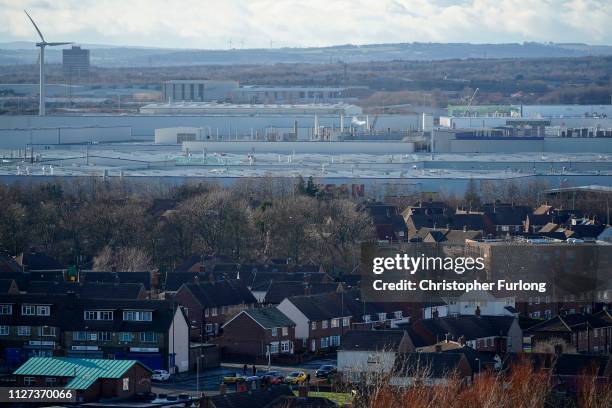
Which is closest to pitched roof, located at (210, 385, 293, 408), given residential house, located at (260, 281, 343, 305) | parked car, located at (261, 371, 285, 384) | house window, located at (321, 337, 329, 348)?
parked car, located at (261, 371, 285, 384)

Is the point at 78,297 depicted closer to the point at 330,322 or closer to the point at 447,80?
the point at 330,322

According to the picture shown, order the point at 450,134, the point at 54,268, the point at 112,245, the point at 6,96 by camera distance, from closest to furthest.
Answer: the point at 54,268 → the point at 112,245 → the point at 450,134 → the point at 6,96

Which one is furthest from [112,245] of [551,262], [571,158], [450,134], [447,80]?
[447,80]

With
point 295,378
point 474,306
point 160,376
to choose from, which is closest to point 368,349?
point 295,378

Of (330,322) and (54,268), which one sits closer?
(330,322)

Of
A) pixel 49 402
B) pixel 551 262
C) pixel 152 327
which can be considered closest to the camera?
pixel 49 402

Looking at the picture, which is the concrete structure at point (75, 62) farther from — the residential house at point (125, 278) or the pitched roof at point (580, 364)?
the pitched roof at point (580, 364)

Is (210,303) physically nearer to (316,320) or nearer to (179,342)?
(316,320)
